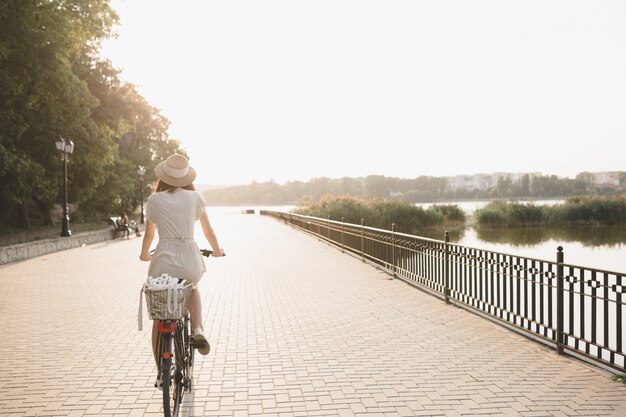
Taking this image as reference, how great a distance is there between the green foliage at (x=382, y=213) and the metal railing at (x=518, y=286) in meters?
19.8

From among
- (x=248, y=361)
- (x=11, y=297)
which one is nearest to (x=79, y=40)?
(x=11, y=297)

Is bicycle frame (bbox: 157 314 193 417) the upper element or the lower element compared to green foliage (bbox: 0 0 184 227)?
lower

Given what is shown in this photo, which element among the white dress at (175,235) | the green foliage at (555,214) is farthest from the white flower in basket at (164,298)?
the green foliage at (555,214)

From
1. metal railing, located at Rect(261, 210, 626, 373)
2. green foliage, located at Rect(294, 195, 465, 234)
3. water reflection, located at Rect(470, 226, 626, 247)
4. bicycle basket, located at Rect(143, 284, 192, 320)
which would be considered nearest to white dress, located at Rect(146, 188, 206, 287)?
bicycle basket, located at Rect(143, 284, 192, 320)

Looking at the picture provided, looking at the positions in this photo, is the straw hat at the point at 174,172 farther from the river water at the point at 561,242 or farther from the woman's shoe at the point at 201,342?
the river water at the point at 561,242

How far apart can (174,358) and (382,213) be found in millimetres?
36047

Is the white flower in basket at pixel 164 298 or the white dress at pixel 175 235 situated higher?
the white dress at pixel 175 235

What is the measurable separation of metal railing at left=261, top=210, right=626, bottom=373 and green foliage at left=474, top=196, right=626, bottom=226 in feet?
92.2

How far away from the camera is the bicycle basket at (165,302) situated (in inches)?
154

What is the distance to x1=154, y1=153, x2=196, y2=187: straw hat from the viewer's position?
14.5 feet

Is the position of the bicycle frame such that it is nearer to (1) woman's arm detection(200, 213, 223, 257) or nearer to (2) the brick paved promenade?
(2) the brick paved promenade

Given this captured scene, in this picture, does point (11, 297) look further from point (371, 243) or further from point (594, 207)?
point (594, 207)

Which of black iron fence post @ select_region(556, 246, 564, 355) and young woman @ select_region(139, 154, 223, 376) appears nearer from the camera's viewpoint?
young woman @ select_region(139, 154, 223, 376)

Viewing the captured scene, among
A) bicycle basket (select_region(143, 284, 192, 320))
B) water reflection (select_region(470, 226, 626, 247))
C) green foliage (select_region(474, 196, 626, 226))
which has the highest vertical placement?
bicycle basket (select_region(143, 284, 192, 320))
